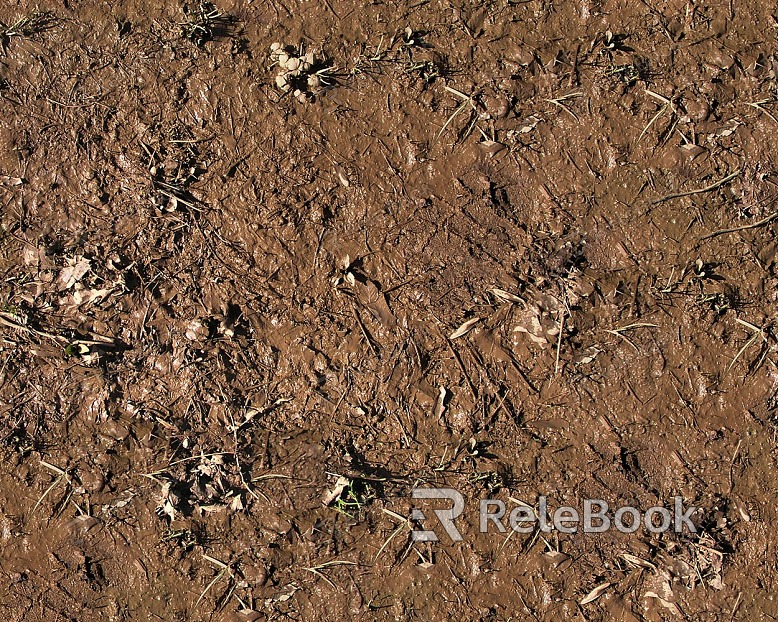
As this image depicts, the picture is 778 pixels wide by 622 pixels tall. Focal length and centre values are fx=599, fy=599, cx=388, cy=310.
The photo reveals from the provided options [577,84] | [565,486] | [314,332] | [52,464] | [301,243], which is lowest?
[52,464]

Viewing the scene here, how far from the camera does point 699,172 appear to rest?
380 centimetres

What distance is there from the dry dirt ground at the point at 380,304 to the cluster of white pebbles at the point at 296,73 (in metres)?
0.02

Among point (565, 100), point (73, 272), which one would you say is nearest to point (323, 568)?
point (73, 272)

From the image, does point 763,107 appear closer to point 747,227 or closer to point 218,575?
point 747,227

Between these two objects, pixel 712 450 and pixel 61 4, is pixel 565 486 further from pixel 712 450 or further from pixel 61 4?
pixel 61 4

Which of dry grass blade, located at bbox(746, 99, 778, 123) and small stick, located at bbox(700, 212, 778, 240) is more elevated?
dry grass blade, located at bbox(746, 99, 778, 123)

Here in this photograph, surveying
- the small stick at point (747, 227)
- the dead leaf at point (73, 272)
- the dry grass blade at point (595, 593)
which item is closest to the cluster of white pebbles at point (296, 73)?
the dead leaf at point (73, 272)

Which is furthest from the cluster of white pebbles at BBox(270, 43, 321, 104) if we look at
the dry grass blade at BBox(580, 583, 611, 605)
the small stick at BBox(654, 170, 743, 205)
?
the dry grass blade at BBox(580, 583, 611, 605)

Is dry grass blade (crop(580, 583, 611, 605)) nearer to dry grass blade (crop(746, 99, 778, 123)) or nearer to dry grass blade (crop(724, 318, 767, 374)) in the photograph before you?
dry grass blade (crop(724, 318, 767, 374))

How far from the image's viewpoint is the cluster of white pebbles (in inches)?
144

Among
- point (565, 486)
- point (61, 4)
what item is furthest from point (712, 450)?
point (61, 4)

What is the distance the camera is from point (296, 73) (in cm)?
365

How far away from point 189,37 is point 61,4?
83 centimetres

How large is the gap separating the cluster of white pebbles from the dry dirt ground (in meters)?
0.02
